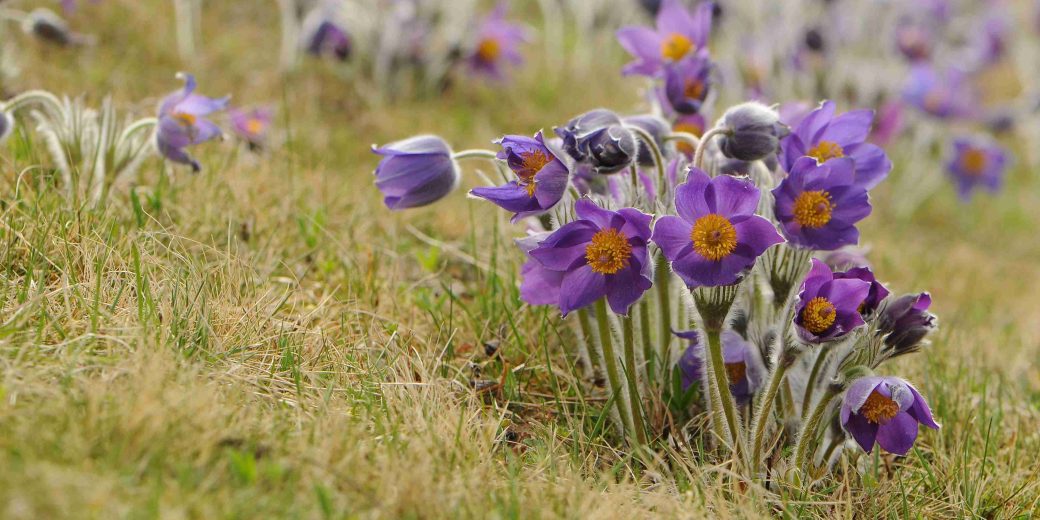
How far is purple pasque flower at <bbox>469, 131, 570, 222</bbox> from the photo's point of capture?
70.1 inches

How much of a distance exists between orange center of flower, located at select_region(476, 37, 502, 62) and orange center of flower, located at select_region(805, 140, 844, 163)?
287 cm

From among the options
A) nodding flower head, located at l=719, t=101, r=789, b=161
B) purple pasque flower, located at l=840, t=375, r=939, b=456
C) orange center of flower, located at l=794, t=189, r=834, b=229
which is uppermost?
nodding flower head, located at l=719, t=101, r=789, b=161

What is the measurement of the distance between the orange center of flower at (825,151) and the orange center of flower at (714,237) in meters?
→ 0.43

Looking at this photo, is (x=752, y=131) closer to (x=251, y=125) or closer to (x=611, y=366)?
(x=611, y=366)

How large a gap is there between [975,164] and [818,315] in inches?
146

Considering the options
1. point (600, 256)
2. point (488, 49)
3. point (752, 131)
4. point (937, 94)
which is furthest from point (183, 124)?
point (937, 94)

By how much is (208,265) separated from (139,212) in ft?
1.11

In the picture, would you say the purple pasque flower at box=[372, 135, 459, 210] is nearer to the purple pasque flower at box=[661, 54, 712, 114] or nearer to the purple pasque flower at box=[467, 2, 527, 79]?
the purple pasque flower at box=[661, 54, 712, 114]

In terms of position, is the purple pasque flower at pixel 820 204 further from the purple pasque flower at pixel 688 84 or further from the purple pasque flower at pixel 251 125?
the purple pasque flower at pixel 251 125

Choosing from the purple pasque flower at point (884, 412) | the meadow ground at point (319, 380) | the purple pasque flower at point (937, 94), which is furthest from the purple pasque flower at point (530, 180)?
the purple pasque flower at point (937, 94)

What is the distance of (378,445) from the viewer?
1702 millimetres

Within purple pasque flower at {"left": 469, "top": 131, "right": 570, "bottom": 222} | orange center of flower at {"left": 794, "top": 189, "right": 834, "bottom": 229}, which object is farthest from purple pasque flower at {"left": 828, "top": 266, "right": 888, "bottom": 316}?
purple pasque flower at {"left": 469, "top": 131, "right": 570, "bottom": 222}

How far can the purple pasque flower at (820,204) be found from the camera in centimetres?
183

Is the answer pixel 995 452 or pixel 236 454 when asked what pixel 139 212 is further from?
pixel 995 452
